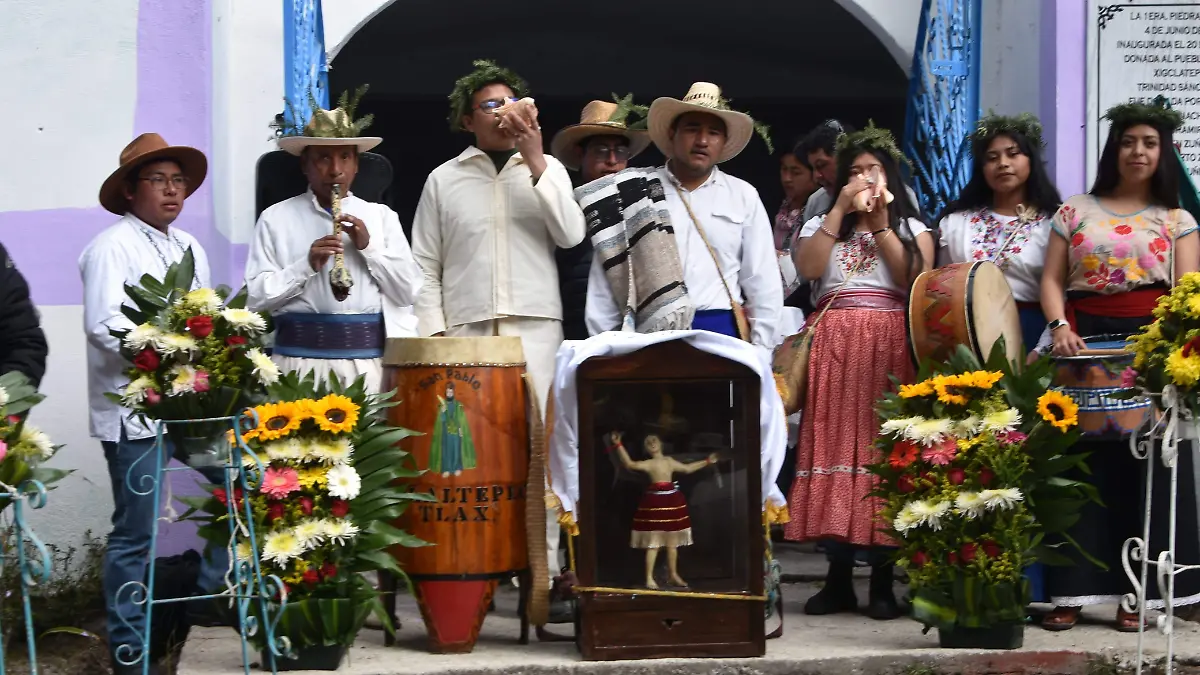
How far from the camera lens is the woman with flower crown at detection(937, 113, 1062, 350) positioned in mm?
5414

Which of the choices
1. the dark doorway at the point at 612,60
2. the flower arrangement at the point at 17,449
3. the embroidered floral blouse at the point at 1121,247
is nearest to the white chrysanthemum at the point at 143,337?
the flower arrangement at the point at 17,449

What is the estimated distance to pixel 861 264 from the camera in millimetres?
5406

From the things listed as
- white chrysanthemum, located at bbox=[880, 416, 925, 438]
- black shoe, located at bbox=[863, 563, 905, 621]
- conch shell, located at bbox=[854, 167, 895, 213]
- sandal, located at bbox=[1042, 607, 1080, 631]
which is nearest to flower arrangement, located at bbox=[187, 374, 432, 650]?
white chrysanthemum, located at bbox=[880, 416, 925, 438]

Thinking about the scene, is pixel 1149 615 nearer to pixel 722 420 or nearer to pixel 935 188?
pixel 722 420

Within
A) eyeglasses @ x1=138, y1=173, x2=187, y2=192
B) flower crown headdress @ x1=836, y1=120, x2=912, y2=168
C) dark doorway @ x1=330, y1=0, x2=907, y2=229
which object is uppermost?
dark doorway @ x1=330, y1=0, x2=907, y2=229

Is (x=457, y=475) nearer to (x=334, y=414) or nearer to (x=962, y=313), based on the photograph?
(x=334, y=414)

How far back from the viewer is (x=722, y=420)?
466 cm

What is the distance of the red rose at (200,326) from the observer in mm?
A: 4043

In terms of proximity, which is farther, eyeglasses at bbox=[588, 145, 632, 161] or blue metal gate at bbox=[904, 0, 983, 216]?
blue metal gate at bbox=[904, 0, 983, 216]

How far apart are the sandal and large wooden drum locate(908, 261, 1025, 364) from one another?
0.84 metres

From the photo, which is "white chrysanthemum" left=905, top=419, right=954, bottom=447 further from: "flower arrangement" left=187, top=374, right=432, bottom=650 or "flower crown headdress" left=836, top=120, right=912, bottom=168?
"flower arrangement" left=187, top=374, right=432, bottom=650

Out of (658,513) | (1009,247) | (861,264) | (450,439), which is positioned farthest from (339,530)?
(1009,247)

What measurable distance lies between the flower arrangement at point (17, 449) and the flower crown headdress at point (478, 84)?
2.00m

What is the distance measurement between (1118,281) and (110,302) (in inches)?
128
